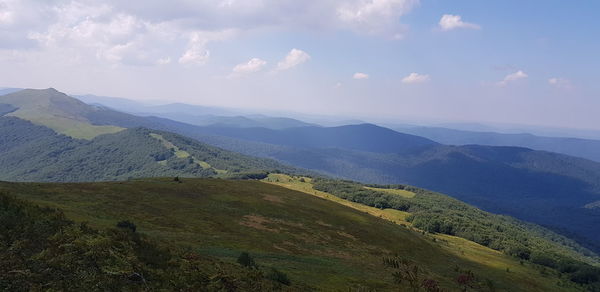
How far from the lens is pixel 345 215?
79.4 meters

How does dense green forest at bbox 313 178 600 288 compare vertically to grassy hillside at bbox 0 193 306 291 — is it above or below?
below

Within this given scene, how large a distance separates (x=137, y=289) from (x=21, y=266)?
610 cm

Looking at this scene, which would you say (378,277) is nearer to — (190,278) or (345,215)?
(190,278)

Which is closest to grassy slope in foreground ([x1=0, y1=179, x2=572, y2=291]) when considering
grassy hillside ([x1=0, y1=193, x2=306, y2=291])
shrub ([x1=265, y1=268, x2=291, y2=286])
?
shrub ([x1=265, y1=268, x2=291, y2=286])

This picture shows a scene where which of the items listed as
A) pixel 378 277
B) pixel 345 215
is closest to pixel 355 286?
pixel 378 277

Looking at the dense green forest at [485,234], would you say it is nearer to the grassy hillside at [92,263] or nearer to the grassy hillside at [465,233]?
the grassy hillside at [465,233]

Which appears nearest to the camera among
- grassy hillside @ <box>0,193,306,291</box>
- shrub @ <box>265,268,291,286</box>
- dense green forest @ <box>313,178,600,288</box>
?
grassy hillside @ <box>0,193,306,291</box>

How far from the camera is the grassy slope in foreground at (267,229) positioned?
1391 inches

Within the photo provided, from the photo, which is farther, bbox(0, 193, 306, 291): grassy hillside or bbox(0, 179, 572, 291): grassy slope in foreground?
bbox(0, 179, 572, 291): grassy slope in foreground

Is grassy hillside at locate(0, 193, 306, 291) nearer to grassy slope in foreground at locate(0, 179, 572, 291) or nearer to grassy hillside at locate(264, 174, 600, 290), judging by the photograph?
grassy slope in foreground at locate(0, 179, 572, 291)

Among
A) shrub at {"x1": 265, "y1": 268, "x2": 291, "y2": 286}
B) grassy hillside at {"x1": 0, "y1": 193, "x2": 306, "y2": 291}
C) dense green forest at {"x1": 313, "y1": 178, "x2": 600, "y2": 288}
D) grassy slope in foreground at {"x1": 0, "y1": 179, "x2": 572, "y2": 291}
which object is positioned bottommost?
dense green forest at {"x1": 313, "y1": 178, "x2": 600, "y2": 288}

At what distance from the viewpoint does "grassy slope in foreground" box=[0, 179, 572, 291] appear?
35.3 meters

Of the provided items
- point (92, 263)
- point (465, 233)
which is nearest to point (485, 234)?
point (465, 233)

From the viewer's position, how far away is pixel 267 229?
5300 cm
